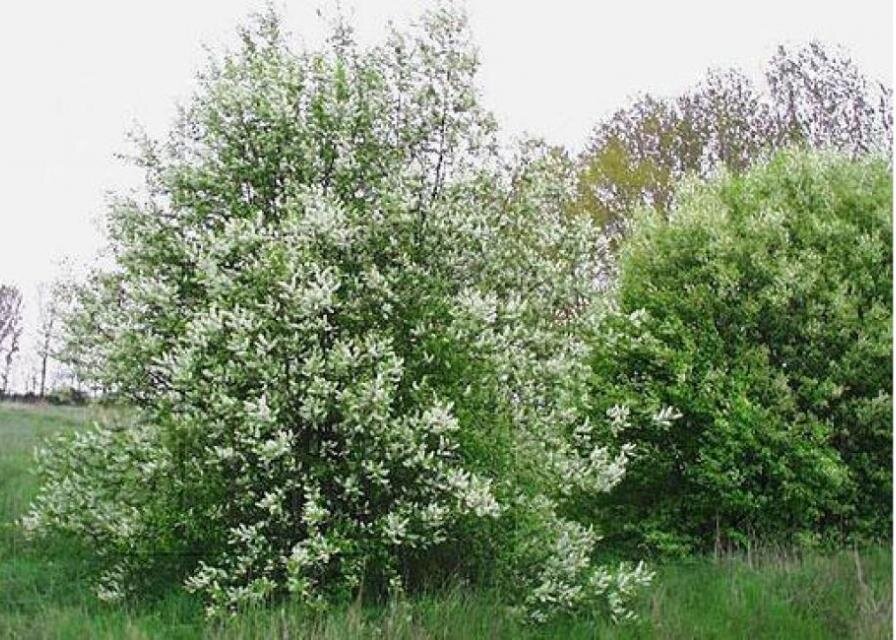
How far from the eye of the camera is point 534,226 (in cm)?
866

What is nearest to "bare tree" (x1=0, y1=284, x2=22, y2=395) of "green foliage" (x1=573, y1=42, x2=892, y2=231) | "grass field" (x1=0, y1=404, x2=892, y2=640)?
"green foliage" (x1=573, y1=42, x2=892, y2=231)

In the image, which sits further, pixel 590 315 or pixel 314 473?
pixel 590 315

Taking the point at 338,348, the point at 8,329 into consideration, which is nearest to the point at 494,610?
the point at 338,348

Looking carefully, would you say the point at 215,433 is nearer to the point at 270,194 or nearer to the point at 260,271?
the point at 260,271

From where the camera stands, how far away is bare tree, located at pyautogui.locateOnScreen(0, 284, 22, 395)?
56.5m

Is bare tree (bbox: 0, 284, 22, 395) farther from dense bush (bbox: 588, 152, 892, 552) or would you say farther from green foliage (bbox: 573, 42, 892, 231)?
dense bush (bbox: 588, 152, 892, 552)

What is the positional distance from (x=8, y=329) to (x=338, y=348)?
181ft

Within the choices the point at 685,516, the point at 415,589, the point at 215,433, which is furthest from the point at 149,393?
the point at 685,516

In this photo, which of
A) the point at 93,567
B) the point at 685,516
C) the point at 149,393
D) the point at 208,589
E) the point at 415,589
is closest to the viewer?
the point at 208,589

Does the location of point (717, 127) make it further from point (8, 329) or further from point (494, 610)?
point (8, 329)

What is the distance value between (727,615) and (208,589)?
428 cm

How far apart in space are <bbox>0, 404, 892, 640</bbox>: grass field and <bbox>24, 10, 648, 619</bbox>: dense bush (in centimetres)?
25

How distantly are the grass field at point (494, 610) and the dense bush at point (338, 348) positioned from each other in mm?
254

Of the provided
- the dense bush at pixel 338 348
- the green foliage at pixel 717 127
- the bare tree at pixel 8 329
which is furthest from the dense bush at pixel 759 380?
the bare tree at pixel 8 329
